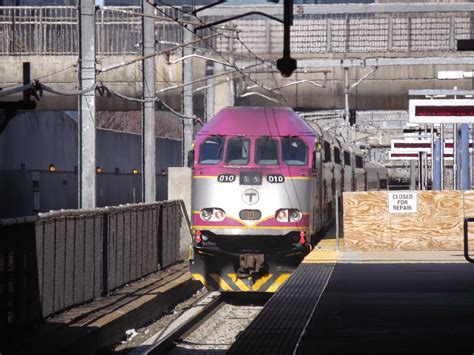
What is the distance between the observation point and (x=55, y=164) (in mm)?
56750

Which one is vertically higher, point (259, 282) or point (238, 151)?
point (238, 151)

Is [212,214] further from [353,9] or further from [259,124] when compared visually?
[353,9]

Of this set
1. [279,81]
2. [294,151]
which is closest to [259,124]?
[294,151]

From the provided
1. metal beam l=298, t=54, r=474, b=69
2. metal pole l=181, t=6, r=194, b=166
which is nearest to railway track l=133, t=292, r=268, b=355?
metal pole l=181, t=6, r=194, b=166

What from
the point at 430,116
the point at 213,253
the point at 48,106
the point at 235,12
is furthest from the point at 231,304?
the point at 48,106

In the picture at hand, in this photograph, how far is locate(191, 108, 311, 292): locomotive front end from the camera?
23656 mm

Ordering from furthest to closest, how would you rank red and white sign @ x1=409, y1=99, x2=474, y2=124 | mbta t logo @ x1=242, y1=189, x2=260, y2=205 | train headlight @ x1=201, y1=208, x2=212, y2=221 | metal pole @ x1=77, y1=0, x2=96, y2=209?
red and white sign @ x1=409, y1=99, x2=474, y2=124 → train headlight @ x1=201, y1=208, x2=212, y2=221 → mbta t logo @ x1=242, y1=189, x2=260, y2=205 → metal pole @ x1=77, y1=0, x2=96, y2=209

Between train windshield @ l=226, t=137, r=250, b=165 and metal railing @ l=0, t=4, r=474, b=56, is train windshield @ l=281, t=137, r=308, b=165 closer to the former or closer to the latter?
train windshield @ l=226, t=137, r=250, b=165

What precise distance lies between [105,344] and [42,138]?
3895 cm

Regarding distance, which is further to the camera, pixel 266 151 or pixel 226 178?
pixel 266 151

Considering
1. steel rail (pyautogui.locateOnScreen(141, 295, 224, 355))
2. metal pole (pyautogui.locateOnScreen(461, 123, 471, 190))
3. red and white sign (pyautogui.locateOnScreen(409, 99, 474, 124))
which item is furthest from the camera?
metal pole (pyautogui.locateOnScreen(461, 123, 471, 190))

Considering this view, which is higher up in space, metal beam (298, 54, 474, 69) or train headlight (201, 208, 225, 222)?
metal beam (298, 54, 474, 69)

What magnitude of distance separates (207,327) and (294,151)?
4.60 metres

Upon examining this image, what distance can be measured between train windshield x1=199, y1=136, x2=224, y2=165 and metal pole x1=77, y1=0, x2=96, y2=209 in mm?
2532
